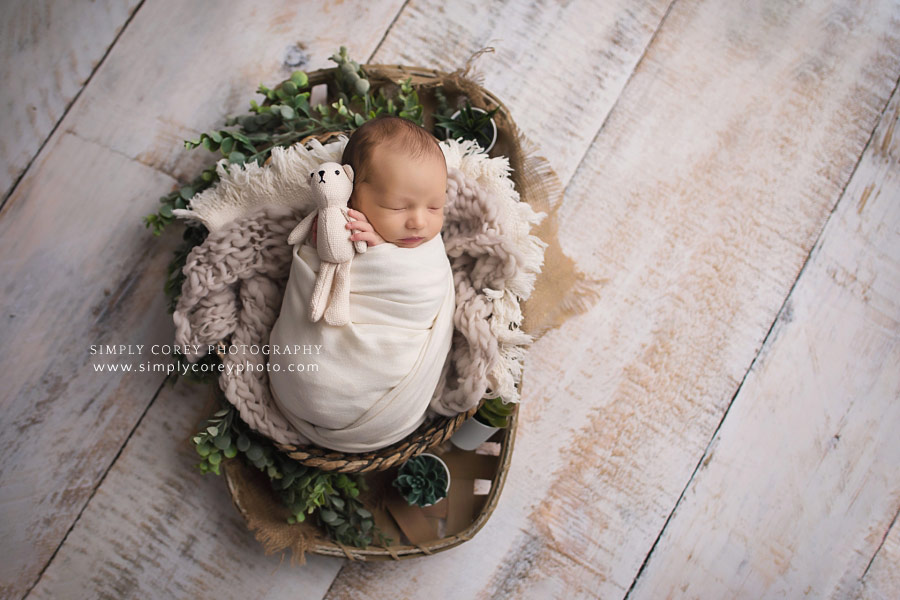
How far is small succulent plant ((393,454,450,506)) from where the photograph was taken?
3.50ft

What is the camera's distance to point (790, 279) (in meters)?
1.28

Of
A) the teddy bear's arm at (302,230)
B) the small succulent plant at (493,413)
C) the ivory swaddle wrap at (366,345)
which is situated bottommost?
the small succulent plant at (493,413)

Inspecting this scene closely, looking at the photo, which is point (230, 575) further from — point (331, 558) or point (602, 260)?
point (602, 260)

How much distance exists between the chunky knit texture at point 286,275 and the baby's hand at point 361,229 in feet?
0.50

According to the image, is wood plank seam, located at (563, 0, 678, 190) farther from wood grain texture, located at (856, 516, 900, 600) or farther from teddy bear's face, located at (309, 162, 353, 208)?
wood grain texture, located at (856, 516, 900, 600)

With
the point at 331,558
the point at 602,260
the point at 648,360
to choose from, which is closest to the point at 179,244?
the point at 331,558

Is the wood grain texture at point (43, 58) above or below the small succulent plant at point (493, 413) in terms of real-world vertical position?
above

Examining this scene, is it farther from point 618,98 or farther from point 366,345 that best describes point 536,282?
point 618,98

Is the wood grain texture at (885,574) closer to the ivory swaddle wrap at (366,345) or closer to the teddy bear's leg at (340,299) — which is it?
the ivory swaddle wrap at (366,345)

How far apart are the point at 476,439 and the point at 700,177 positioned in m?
0.77

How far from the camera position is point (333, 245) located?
2.82ft

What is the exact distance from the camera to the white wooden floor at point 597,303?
1.15m

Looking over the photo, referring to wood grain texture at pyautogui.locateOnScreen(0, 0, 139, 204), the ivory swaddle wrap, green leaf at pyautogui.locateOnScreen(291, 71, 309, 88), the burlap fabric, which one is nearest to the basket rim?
the burlap fabric

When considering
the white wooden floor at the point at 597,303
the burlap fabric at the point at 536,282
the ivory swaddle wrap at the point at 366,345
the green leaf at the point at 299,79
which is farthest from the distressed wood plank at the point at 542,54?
the ivory swaddle wrap at the point at 366,345
